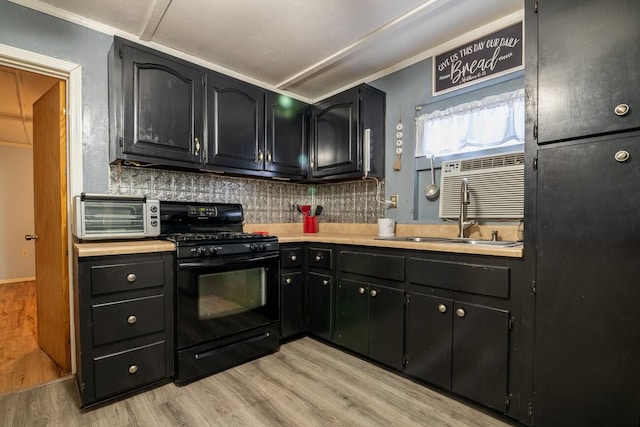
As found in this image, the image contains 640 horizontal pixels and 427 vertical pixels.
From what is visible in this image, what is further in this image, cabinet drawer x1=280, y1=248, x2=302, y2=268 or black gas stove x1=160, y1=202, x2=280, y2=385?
cabinet drawer x1=280, y1=248, x2=302, y2=268

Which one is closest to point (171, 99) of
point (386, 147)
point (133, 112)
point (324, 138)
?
point (133, 112)

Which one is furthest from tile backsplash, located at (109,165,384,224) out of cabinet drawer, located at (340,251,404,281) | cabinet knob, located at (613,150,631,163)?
cabinet knob, located at (613,150,631,163)

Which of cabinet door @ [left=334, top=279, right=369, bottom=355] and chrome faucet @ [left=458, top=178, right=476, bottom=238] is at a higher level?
chrome faucet @ [left=458, top=178, right=476, bottom=238]

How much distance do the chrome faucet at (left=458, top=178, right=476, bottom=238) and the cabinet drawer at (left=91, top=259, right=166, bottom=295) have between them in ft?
6.39

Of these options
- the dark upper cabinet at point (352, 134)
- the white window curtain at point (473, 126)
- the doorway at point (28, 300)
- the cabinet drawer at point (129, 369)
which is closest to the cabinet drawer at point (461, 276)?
the white window curtain at point (473, 126)

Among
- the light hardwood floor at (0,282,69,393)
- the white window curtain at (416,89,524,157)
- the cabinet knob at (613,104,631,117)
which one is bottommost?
the light hardwood floor at (0,282,69,393)

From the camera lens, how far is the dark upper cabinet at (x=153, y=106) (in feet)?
6.54

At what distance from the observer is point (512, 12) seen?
1.97 m

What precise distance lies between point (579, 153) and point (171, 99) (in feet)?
7.76

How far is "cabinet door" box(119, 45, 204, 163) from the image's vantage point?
201cm

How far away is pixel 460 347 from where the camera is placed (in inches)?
66.5

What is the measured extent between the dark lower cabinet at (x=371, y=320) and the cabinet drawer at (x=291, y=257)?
0.42 m

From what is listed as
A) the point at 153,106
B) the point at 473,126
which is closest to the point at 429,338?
the point at 473,126

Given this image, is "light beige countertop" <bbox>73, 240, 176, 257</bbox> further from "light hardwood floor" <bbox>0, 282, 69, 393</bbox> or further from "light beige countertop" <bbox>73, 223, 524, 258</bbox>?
"light hardwood floor" <bbox>0, 282, 69, 393</bbox>
